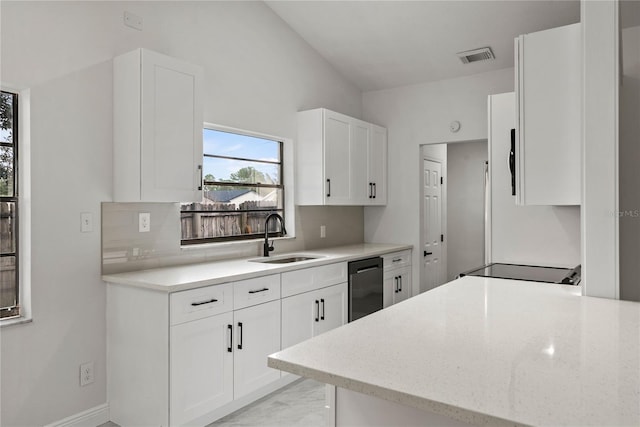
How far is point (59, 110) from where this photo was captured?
254cm

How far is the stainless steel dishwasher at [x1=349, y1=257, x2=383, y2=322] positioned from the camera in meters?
3.93

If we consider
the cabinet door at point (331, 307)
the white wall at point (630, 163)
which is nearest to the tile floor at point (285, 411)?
the cabinet door at point (331, 307)

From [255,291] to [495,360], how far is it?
2.01 meters

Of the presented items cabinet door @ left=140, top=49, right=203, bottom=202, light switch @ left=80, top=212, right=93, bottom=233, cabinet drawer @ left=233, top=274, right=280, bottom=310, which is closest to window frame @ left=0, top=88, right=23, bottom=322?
light switch @ left=80, top=212, right=93, bottom=233

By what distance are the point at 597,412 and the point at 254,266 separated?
8.28ft

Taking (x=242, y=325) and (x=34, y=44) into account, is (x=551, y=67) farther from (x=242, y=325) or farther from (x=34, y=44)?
(x=34, y=44)

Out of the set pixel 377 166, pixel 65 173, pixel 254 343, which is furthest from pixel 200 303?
pixel 377 166

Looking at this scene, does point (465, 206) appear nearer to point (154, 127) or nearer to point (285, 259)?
point (285, 259)

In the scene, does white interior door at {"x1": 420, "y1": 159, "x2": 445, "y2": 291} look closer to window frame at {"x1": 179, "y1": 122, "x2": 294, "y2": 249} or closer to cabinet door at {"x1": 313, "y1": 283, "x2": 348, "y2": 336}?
cabinet door at {"x1": 313, "y1": 283, "x2": 348, "y2": 336}

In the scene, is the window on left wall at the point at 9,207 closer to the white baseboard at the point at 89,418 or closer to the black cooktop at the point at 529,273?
the white baseboard at the point at 89,418

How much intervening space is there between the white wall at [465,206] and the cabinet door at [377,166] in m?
1.42


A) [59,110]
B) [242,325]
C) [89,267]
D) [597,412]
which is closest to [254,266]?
[242,325]

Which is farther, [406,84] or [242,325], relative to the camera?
[406,84]

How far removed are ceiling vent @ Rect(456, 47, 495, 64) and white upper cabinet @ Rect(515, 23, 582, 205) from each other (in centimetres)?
201
